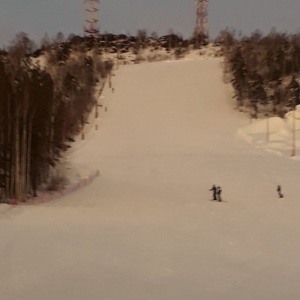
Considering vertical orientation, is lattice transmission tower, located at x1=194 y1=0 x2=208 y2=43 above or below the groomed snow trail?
above

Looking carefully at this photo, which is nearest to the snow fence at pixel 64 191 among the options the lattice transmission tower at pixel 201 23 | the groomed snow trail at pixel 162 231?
the groomed snow trail at pixel 162 231

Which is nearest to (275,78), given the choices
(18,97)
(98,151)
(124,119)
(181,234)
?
(124,119)

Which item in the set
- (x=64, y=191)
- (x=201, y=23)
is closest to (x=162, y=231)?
(x=64, y=191)

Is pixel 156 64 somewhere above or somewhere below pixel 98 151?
above

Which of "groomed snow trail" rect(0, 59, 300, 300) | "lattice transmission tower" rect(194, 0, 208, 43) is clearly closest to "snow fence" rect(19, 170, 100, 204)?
"groomed snow trail" rect(0, 59, 300, 300)

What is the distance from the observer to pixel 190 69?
4578cm

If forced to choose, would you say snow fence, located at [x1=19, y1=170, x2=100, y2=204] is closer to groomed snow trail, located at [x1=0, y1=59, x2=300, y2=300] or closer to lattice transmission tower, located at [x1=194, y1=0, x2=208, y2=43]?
groomed snow trail, located at [x1=0, y1=59, x2=300, y2=300]

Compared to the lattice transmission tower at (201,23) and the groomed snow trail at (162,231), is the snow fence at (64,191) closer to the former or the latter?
the groomed snow trail at (162,231)

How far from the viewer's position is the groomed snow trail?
7.98 meters

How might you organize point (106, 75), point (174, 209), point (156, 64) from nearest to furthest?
point (174, 209)
point (106, 75)
point (156, 64)

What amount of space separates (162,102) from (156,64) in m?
10.7

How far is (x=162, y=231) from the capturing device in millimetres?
11656

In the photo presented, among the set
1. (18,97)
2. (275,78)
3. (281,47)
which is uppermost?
(281,47)

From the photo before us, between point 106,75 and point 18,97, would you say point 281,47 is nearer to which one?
point 106,75
